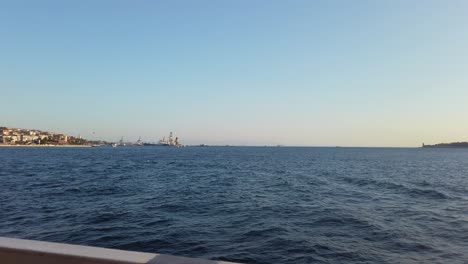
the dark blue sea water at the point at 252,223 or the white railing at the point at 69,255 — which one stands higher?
the white railing at the point at 69,255

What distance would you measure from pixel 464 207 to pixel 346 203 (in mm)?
7829

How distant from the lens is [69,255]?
12.6ft

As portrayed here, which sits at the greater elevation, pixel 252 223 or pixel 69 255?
pixel 69 255

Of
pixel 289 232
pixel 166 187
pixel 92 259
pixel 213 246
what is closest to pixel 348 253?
pixel 289 232

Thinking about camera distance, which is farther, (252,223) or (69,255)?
(252,223)

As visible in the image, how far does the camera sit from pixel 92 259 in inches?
148

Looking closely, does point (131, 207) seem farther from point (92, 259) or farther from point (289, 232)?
point (92, 259)

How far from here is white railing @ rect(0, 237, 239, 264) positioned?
374 centimetres

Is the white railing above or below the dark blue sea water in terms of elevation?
above

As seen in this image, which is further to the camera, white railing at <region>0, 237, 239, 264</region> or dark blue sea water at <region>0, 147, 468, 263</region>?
dark blue sea water at <region>0, 147, 468, 263</region>

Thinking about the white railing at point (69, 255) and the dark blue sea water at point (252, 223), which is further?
the dark blue sea water at point (252, 223)

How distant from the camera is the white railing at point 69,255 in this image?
147 inches

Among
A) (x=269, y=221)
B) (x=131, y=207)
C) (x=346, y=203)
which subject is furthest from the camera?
(x=346, y=203)

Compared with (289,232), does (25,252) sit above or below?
above
